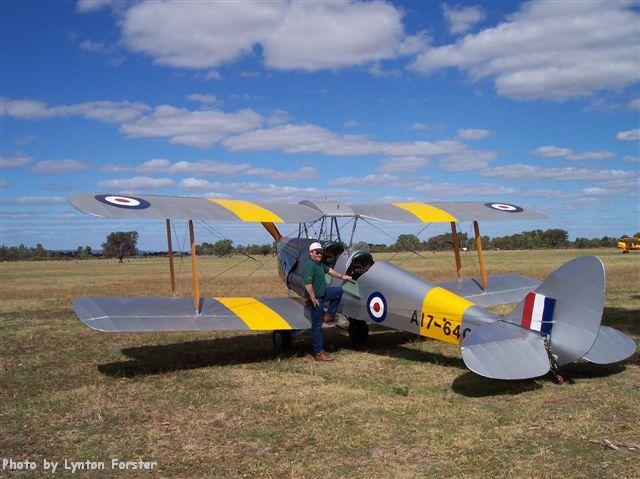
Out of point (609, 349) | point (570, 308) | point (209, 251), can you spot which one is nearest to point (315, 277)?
point (570, 308)

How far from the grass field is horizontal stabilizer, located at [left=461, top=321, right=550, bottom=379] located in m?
0.35

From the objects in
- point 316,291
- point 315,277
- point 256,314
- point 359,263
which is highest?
point 359,263

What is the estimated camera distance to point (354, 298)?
8.24m

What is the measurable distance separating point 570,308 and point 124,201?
5.63 m

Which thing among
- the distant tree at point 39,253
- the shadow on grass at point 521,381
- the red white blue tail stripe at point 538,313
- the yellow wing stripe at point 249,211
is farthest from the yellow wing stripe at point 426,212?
the distant tree at point 39,253

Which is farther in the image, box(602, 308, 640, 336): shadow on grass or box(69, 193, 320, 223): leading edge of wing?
box(602, 308, 640, 336): shadow on grass

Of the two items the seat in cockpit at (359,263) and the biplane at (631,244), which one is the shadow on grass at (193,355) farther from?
→ the biplane at (631,244)

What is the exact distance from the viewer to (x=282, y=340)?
8.73m

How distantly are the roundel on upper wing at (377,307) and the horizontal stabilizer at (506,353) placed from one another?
205 centimetres

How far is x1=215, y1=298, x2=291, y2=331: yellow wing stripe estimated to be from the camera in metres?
7.74

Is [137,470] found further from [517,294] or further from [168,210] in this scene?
[517,294]

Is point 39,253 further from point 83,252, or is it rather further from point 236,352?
point 236,352

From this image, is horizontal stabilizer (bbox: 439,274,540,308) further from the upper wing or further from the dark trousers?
the dark trousers

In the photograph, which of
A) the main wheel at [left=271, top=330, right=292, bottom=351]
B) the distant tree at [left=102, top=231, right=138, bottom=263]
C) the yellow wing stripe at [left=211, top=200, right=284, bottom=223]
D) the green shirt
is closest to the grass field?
the main wheel at [left=271, top=330, right=292, bottom=351]
